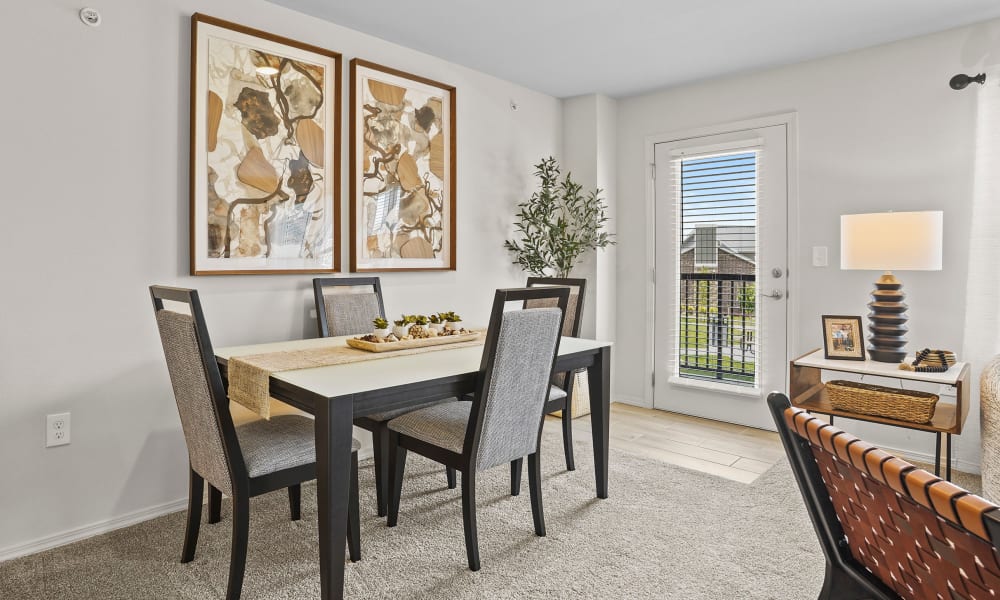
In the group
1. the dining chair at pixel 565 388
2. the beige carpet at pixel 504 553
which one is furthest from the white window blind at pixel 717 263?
the beige carpet at pixel 504 553

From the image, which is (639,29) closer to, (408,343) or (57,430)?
(408,343)

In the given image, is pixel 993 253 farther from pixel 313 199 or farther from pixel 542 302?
pixel 313 199

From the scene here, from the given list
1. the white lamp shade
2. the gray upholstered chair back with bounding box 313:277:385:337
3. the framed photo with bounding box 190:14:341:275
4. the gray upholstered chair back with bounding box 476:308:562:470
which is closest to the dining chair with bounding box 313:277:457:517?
the gray upholstered chair back with bounding box 313:277:385:337

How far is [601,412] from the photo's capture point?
2799 millimetres

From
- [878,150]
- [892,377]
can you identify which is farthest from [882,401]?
[878,150]

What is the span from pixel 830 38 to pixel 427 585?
3470 mm

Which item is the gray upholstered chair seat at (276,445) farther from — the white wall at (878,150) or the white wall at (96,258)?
the white wall at (878,150)

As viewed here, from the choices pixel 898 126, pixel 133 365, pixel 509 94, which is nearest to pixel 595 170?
pixel 509 94

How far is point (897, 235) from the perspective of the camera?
280 centimetres

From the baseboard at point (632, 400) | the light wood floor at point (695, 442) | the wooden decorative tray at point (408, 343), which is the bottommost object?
the light wood floor at point (695, 442)

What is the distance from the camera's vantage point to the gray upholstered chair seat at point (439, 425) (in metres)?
2.15

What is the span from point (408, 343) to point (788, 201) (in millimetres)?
2675

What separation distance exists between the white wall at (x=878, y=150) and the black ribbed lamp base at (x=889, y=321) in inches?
19.9

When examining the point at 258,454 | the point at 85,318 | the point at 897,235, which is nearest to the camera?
the point at 258,454
